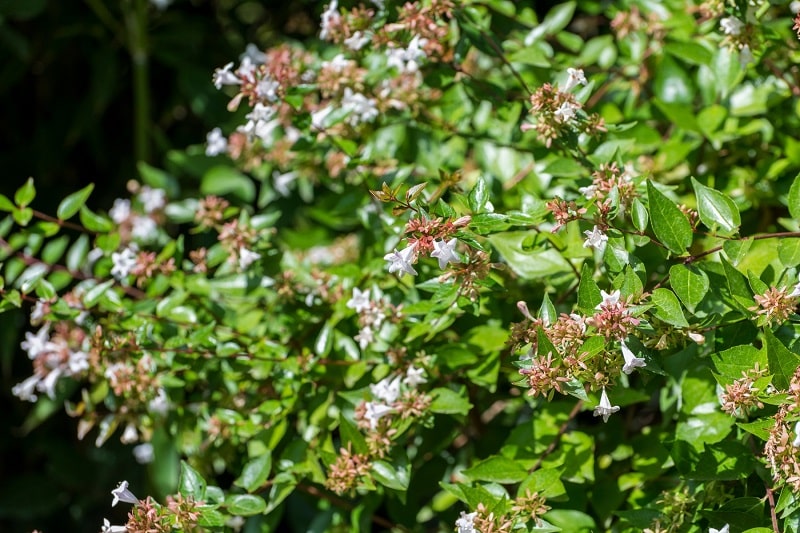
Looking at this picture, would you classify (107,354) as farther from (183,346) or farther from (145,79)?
(145,79)

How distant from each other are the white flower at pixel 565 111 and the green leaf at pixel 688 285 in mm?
294

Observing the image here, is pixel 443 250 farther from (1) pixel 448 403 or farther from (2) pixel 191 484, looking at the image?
(2) pixel 191 484

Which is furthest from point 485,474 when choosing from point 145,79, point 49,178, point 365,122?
point 49,178

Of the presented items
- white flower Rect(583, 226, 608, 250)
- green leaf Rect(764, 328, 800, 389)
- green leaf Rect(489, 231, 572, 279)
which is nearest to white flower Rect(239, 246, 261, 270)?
green leaf Rect(489, 231, 572, 279)

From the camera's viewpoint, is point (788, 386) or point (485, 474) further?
point (485, 474)

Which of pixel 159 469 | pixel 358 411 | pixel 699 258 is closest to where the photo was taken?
pixel 699 258

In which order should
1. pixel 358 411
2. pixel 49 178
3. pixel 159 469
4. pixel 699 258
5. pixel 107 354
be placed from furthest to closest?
pixel 49 178
pixel 159 469
pixel 107 354
pixel 358 411
pixel 699 258

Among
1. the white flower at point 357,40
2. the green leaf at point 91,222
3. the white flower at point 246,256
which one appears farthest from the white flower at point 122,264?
the white flower at point 357,40

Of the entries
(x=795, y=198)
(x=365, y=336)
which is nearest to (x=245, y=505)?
(x=365, y=336)

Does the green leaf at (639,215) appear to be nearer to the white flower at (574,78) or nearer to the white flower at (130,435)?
the white flower at (574,78)

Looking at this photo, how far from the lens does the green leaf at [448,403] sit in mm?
1433

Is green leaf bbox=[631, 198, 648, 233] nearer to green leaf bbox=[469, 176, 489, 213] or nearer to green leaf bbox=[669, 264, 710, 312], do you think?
green leaf bbox=[669, 264, 710, 312]

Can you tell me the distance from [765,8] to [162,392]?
1.39 metres

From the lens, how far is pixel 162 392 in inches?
67.8
